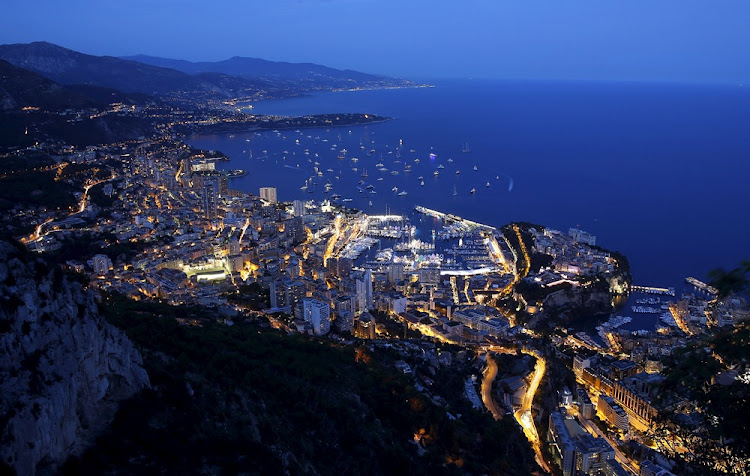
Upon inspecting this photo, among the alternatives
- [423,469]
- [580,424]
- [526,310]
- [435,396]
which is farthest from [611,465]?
[526,310]

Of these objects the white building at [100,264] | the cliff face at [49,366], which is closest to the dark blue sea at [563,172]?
the white building at [100,264]

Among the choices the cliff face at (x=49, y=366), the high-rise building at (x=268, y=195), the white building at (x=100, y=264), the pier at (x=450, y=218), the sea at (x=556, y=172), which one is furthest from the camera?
the high-rise building at (x=268, y=195)

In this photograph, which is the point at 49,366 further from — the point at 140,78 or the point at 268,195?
the point at 140,78

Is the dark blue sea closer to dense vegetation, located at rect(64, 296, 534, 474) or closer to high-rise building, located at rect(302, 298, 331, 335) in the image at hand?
high-rise building, located at rect(302, 298, 331, 335)

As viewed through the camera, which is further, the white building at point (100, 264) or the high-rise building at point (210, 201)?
the high-rise building at point (210, 201)

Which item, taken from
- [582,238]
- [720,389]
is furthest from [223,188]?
[720,389]

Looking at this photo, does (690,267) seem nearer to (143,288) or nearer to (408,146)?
(143,288)

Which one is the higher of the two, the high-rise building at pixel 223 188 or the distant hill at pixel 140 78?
the distant hill at pixel 140 78

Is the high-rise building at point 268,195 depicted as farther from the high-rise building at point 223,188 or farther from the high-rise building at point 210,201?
the high-rise building at point 210,201
